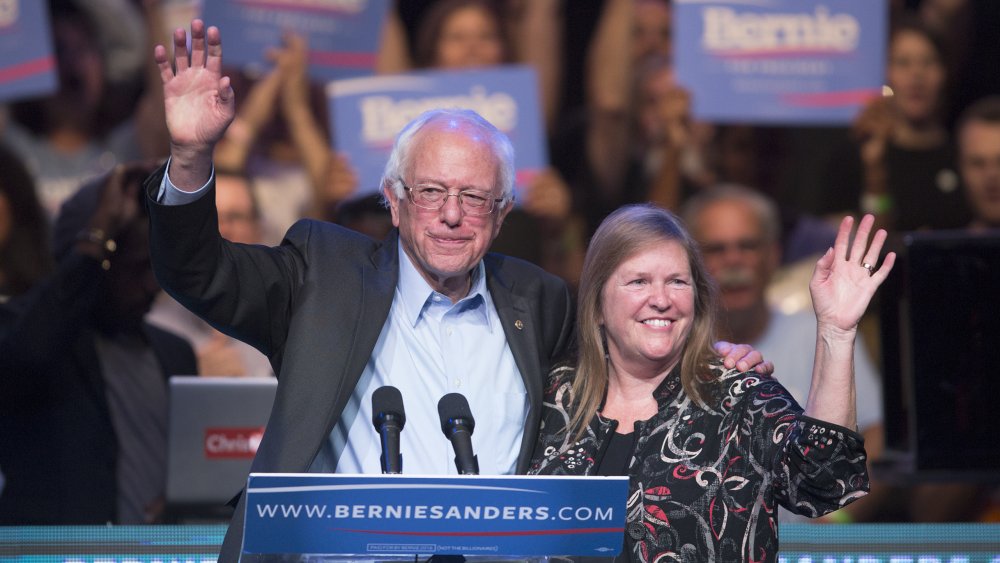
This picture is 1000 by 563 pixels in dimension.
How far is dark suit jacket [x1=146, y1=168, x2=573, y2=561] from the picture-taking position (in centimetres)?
257

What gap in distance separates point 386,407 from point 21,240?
4439 millimetres

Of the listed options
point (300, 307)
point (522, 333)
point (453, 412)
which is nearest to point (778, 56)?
point (522, 333)

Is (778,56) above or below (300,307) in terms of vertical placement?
above

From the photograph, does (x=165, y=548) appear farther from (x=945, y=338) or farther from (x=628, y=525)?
(x=945, y=338)

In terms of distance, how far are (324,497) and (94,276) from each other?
2467mm

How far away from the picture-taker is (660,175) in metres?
6.29

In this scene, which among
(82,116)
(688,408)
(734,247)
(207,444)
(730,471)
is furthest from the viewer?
(82,116)

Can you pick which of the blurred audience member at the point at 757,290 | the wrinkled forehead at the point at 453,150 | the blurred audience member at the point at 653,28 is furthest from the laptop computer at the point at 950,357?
the blurred audience member at the point at 653,28

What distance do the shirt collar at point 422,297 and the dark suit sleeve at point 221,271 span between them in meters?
0.25

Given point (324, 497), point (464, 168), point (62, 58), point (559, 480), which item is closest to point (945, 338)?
point (464, 168)

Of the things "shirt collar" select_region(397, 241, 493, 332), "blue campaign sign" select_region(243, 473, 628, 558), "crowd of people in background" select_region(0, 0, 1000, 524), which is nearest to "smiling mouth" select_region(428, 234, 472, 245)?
"shirt collar" select_region(397, 241, 493, 332)

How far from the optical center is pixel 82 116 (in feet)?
20.9

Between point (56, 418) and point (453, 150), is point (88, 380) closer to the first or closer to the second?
point (56, 418)

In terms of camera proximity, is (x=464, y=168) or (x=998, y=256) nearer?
(x=464, y=168)
